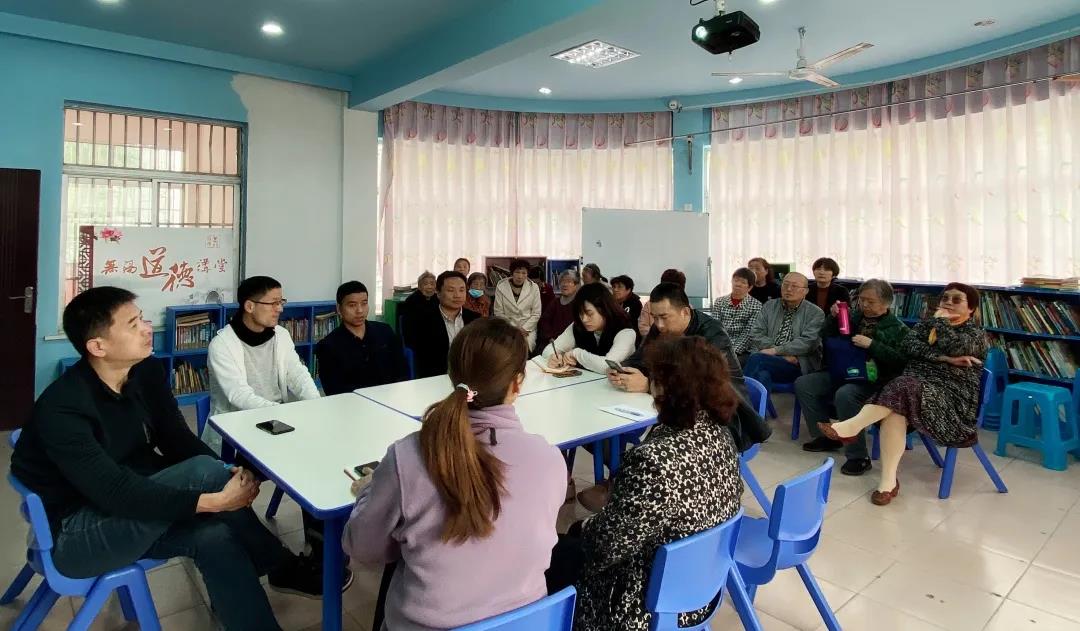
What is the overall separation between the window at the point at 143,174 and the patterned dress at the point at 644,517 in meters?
5.36

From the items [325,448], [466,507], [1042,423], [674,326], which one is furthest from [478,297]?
[466,507]

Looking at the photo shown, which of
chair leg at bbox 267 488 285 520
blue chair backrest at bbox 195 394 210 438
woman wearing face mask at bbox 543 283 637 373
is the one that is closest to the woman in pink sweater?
blue chair backrest at bbox 195 394 210 438

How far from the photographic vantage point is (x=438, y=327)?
4.21m

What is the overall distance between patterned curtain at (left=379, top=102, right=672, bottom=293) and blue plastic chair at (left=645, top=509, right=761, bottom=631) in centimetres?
585

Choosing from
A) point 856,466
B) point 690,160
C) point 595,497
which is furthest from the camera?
point 690,160

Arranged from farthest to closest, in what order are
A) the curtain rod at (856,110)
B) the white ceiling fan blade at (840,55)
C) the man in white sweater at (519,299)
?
1. the man in white sweater at (519,299)
2. the curtain rod at (856,110)
3. the white ceiling fan blade at (840,55)

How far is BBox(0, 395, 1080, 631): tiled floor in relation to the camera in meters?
2.34

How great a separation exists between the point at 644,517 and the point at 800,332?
355 centimetres

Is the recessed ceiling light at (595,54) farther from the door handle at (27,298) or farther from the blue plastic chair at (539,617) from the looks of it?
the blue plastic chair at (539,617)

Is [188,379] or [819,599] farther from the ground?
[188,379]

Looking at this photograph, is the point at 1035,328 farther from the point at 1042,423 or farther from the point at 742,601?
Answer: the point at 742,601

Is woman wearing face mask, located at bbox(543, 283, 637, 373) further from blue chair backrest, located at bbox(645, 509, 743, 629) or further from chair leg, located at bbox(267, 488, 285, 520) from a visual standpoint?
blue chair backrest, located at bbox(645, 509, 743, 629)

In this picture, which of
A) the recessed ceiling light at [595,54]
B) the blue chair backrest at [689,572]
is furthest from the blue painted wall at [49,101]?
the blue chair backrest at [689,572]

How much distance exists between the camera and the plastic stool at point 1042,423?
4020 millimetres
